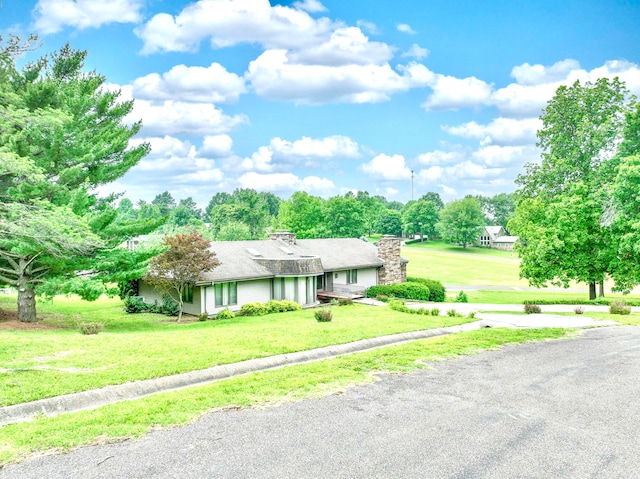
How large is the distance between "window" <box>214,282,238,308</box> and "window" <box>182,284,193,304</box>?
4.69ft

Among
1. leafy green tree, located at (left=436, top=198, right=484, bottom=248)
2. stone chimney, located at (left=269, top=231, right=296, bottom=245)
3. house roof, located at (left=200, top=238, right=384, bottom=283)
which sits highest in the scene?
leafy green tree, located at (left=436, top=198, right=484, bottom=248)

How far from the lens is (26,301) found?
1834 cm

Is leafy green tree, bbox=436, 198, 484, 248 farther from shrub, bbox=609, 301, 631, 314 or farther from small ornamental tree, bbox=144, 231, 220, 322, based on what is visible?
small ornamental tree, bbox=144, 231, 220, 322

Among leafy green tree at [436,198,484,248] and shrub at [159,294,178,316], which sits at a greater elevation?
leafy green tree at [436,198,484,248]

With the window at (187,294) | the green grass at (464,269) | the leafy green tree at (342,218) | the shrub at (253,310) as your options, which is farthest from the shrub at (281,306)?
A: the leafy green tree at (342,218)

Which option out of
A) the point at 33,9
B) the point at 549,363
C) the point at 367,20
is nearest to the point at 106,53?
the point at 33,9

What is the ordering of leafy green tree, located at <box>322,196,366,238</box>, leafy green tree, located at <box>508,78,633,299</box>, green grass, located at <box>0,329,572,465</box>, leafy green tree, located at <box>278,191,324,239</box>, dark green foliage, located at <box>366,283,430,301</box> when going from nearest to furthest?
1. green grass, located at <box>0,329,572,465</box>
2. leafy green tree, located at <box>508,78,633,299</box>
3. dark green foliage, located at <box>366,283,430,301</box>
4. leafy green tree, located at <box>278,191,324,239</box>
5. leafy green tree, located at <box>322,196,366,238</box>

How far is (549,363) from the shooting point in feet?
34.6

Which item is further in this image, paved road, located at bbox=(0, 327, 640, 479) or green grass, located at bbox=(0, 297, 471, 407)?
green grass, located at bbox=(0, 297, 471, 407)

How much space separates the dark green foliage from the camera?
32.3 metres

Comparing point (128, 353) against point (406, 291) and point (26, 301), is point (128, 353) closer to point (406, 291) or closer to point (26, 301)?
point (26, 301)

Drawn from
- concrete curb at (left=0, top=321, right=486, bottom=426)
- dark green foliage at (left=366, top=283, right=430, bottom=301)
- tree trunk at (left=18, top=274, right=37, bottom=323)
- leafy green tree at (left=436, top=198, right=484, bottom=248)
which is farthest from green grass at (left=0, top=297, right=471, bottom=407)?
leafy green tree at (left=436, top=198, right=484, bottom=248)

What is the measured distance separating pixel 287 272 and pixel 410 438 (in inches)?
860

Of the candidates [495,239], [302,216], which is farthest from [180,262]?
[495,239]
